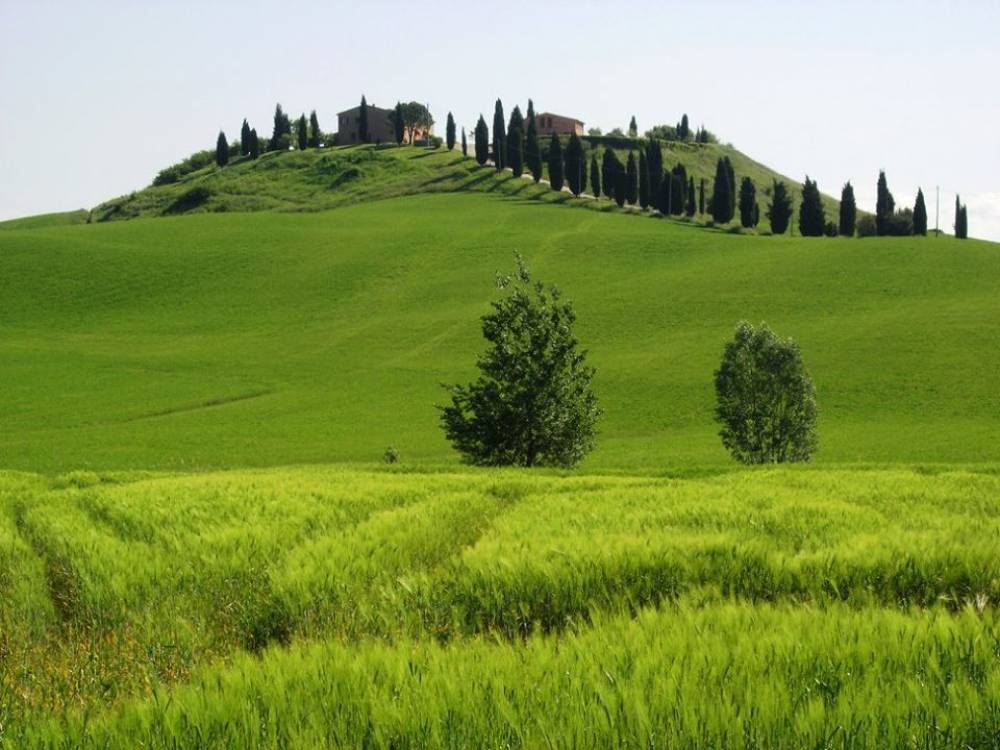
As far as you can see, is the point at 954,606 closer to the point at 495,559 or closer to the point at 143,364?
the point at 495,559

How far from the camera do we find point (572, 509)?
41.7ft

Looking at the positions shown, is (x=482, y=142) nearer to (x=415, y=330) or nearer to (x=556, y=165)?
(x=556, y=165)

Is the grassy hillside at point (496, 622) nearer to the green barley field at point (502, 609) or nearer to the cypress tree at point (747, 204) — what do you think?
the green barley field at point (502, 609)

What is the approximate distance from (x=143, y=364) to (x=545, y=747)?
82882 mm

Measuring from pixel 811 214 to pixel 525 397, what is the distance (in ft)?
398

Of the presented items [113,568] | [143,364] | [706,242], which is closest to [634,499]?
[113,568]

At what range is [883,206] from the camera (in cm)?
14400

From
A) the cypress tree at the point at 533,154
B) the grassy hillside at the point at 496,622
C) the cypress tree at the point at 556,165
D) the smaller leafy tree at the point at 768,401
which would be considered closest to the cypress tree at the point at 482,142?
the cypress tree at the point at 533,154

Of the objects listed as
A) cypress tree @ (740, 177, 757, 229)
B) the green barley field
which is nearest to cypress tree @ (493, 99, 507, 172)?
cypress tree @ (740, 177, 757, 229)

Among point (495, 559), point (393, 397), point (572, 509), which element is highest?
point (495, 559)

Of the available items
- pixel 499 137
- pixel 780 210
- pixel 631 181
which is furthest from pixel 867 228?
pixel 499 137

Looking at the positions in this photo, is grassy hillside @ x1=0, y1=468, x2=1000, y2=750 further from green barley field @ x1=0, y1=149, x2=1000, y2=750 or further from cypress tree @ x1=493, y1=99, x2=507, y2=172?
cypress tree @ x1=493, y1=99, x2=507, y2=172

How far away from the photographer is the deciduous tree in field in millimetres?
31469

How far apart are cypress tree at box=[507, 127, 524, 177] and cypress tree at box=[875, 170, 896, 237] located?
65.8 m
